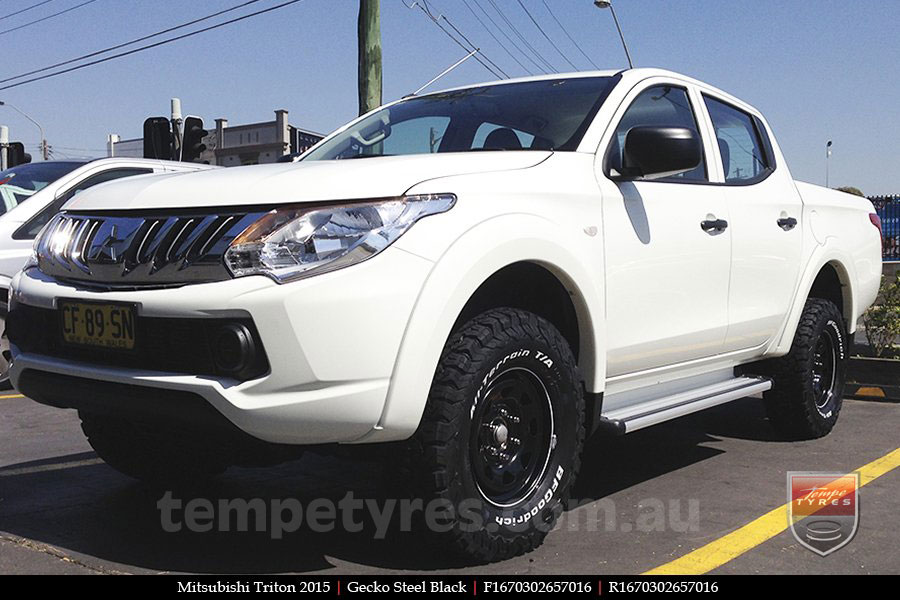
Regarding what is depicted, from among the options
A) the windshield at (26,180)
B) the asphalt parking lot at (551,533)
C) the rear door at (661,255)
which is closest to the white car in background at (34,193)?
the windshield at (26,180)

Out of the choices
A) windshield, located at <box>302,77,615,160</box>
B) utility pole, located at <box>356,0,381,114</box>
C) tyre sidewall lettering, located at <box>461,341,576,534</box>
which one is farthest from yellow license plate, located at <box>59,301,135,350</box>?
utility pole, located at <box>356,0,381,114</box>

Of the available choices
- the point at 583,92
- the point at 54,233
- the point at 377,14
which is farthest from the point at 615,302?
the point at 377,14

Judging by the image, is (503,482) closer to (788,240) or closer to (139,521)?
(139,521)

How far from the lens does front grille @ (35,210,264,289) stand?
296 centimetres

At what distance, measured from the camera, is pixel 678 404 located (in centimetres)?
416

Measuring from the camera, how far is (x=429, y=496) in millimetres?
3023

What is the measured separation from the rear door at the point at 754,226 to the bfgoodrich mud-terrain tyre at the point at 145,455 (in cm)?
239

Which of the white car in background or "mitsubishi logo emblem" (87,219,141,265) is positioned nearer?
"mitsubishi logo emblem" (87,219,141,265)

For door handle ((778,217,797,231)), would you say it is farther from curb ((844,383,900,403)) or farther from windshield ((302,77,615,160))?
curb ((844,383,900,403))

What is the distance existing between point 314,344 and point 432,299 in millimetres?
374

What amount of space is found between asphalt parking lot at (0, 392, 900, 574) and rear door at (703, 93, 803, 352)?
70 cm

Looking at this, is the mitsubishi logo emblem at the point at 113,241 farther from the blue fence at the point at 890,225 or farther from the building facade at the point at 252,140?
the building facade at the point at 252,140

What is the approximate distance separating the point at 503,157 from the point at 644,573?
1475 millimetres

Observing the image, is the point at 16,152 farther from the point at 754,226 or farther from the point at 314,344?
the point at 314,344
